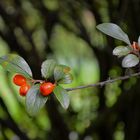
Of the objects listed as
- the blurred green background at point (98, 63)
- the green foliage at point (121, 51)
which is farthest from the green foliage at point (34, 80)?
the blurred green background at point (98, 63)

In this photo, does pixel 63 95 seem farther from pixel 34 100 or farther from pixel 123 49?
pixel 123 49

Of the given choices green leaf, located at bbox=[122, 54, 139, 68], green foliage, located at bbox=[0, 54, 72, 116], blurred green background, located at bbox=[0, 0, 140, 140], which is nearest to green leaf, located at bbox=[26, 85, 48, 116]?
green foliage, located at bbox=[0, 54, 72, 116]

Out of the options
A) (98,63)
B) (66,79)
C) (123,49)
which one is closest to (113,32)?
(123,49)

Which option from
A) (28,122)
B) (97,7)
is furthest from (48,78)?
(28,122)

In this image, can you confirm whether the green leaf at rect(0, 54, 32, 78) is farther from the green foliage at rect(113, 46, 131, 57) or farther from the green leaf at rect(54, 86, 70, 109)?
the green foliage at rect(113, 46, 131, 57)

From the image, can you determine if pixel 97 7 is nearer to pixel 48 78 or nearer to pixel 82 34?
pixel 82 34
